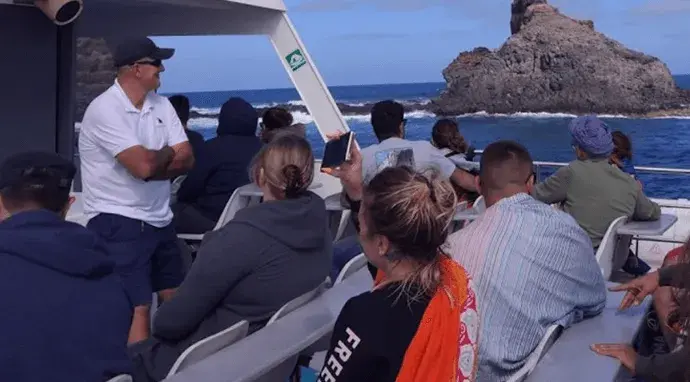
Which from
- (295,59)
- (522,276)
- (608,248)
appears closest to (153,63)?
(522,276)

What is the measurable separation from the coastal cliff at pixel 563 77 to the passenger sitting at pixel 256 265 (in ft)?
238

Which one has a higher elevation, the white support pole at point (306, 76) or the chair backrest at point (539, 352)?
the white support pole at point (306, 76)

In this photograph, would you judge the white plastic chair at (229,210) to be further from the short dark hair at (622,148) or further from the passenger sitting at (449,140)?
the short dark hair at (622,148)

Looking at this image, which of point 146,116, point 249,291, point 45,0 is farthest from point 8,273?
point 45,0

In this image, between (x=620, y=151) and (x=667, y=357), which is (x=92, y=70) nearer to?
(x=620, y=151)

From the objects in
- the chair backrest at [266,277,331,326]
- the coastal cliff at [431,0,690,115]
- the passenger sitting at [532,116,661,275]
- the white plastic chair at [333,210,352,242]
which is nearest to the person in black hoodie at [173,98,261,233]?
the white plastic chair at [333,210,352,242]

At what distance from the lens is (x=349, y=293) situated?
9.61ft

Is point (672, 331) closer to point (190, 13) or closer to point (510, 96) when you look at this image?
point (190, 13)

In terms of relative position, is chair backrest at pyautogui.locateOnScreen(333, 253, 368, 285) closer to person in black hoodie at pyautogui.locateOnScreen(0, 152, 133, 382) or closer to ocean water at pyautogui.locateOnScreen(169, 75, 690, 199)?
person in black hoodie at pyautogui.locateOnScreen(0, 152, 133, 382)

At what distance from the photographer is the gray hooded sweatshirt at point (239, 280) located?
9.38 feet

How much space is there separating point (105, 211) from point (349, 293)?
1421 mm

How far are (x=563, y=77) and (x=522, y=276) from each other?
74161 millimetres

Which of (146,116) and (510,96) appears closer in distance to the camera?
(146,116)

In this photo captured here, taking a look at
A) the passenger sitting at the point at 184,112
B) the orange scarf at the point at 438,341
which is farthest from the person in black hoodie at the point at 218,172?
the orange scarf at the point at 438,341
